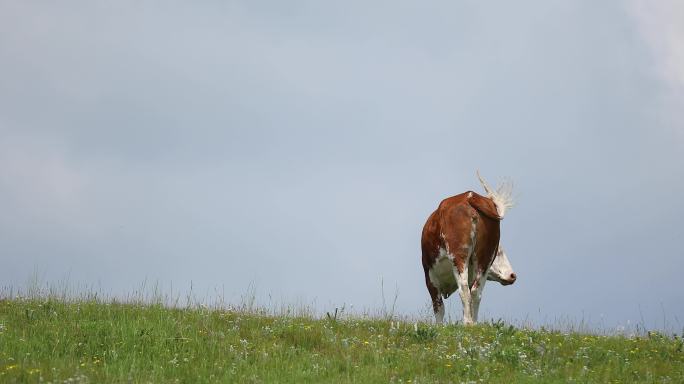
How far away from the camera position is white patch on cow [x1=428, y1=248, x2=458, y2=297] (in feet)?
58.0

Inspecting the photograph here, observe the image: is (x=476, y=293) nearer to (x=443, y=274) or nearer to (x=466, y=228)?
(x=443, y=274)

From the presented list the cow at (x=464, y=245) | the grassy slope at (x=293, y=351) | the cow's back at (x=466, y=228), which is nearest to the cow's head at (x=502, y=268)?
the cow at (x=464, y=245)

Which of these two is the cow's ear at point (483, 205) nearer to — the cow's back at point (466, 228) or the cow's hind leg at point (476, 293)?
the cow's back at point (466, 228)

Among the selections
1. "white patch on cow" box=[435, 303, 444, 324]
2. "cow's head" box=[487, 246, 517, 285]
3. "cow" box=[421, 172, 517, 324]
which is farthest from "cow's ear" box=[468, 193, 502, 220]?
"white patch on cow" box=[435, 303, 444, 324]

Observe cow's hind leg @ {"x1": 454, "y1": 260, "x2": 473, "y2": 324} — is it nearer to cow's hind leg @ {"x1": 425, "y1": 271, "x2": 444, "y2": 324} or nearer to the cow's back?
the cow's back

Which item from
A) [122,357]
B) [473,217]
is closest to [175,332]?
[122,357]

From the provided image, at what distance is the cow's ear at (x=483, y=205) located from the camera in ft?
57.5

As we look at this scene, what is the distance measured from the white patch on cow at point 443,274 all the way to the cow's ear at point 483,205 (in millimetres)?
1166

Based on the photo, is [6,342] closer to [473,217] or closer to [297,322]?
[297,322]

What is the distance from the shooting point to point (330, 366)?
39.3 feet

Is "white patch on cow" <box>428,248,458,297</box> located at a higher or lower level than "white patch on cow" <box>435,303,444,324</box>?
higher

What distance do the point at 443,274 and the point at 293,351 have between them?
248 inches

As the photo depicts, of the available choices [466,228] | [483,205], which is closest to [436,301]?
[466,228]

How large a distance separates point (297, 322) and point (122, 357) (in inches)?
150
